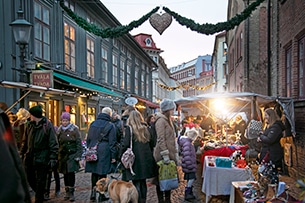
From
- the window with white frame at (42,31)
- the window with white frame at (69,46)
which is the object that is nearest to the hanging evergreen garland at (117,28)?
the window with white frame at (42,31)

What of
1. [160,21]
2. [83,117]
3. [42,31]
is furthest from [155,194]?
[83,117]

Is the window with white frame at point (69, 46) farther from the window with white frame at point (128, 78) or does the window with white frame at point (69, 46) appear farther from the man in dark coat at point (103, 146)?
the window with white frame at point (128, 78)

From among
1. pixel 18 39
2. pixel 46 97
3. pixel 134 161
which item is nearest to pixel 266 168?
pixel 134 161

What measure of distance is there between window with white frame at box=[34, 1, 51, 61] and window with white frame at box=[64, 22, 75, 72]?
1.76 metres

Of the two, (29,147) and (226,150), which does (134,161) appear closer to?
(29,147)

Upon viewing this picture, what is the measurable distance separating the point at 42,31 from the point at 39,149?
25.4ft

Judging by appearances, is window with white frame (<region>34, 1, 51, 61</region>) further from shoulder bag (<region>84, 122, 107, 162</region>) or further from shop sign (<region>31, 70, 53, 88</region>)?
shoulder bag (<region>84, 122, 107, 162</region>)

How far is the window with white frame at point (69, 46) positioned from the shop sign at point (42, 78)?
4.62 m

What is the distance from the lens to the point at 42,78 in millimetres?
10250

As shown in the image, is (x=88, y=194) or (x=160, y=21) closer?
(x=88, y=194)

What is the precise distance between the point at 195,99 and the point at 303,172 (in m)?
4.12

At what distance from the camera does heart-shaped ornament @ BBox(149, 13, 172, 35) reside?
9.83 m

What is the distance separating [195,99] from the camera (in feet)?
37.7

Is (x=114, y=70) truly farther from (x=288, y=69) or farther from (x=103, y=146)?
(x=103, y=146)
